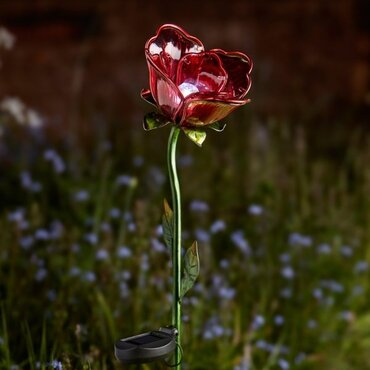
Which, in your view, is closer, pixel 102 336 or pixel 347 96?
pixel 102 336

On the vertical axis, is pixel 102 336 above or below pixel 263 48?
below

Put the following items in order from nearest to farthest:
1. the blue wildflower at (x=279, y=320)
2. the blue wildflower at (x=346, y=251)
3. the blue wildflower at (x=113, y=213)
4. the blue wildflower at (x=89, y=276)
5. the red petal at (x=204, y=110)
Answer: the red petal at (x=204, y=110), the blue wildflower at (x=89, y=276), the blue wildflower at (x=279, y=320), the blue wildflower at (x=113, y=213), the blue wildflower at (x=346, y=251)

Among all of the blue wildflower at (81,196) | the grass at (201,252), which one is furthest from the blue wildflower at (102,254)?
the blue wildflower at (81,196)

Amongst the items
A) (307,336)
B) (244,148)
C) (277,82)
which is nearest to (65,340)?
(307,336)

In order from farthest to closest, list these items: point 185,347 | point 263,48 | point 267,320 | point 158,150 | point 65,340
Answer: point 263,48 → point 158,150 → point 267,320 → point 185,347 → point 65,340

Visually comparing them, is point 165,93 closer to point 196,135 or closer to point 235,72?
point 196,135

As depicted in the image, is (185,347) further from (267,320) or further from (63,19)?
(63,19)

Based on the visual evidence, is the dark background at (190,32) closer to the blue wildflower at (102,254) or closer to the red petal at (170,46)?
the blue wildflower at (102,254)

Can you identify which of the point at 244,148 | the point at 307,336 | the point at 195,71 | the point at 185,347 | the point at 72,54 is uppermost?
the point at 72,54

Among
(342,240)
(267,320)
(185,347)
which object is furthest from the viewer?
(342,240)
